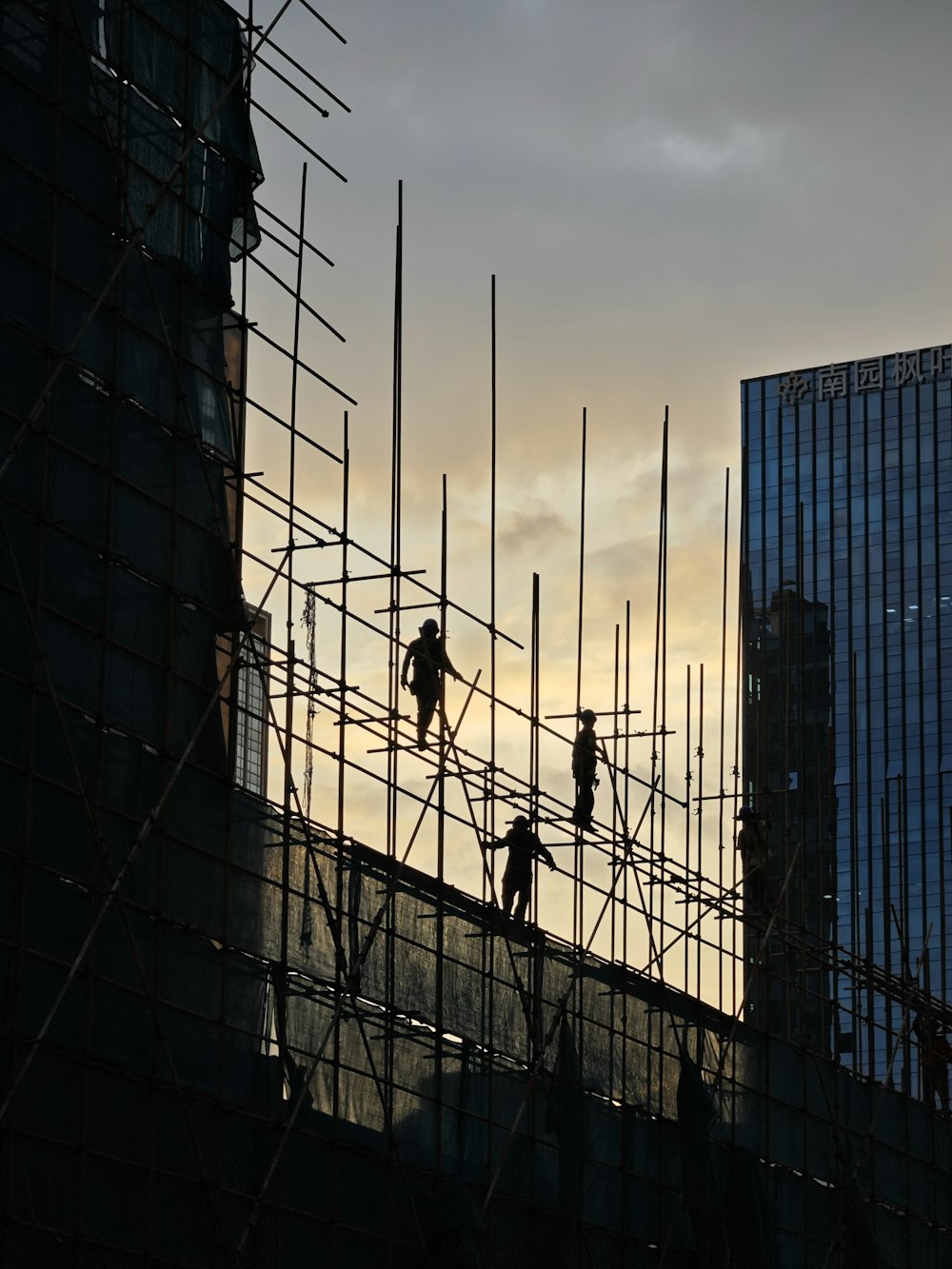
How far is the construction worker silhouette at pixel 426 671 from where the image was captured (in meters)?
25.8

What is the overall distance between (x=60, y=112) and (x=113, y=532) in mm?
3714

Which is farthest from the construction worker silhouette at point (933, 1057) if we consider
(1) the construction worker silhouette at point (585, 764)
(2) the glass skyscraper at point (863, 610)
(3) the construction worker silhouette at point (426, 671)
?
(2) the glass skyscraper at point (863, 610)

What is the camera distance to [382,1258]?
22.3m

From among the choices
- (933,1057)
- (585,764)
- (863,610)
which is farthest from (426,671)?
(863,610)

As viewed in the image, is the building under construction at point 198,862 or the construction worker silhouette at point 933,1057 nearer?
the building under construction at point 198,862

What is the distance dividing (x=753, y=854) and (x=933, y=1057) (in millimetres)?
6188

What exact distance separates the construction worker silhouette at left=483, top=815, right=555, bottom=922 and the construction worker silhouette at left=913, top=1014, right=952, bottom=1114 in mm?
12662

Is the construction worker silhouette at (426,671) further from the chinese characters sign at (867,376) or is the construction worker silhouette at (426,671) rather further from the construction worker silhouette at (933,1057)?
the chinese characters sign at (867,376)

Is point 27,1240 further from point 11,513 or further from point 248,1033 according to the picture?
point 11,513

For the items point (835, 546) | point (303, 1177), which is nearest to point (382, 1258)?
point (303, 1177)

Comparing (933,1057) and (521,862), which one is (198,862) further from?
(933,1057)

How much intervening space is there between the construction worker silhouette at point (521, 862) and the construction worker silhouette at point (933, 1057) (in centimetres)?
1266

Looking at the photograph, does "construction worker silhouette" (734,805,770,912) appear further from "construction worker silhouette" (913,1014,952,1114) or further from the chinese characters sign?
the chinese characters sign

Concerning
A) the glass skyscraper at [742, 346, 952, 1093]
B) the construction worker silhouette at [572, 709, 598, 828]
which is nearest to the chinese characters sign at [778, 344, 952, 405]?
the glass skyscraper at [742, 346, 952, 1093]
